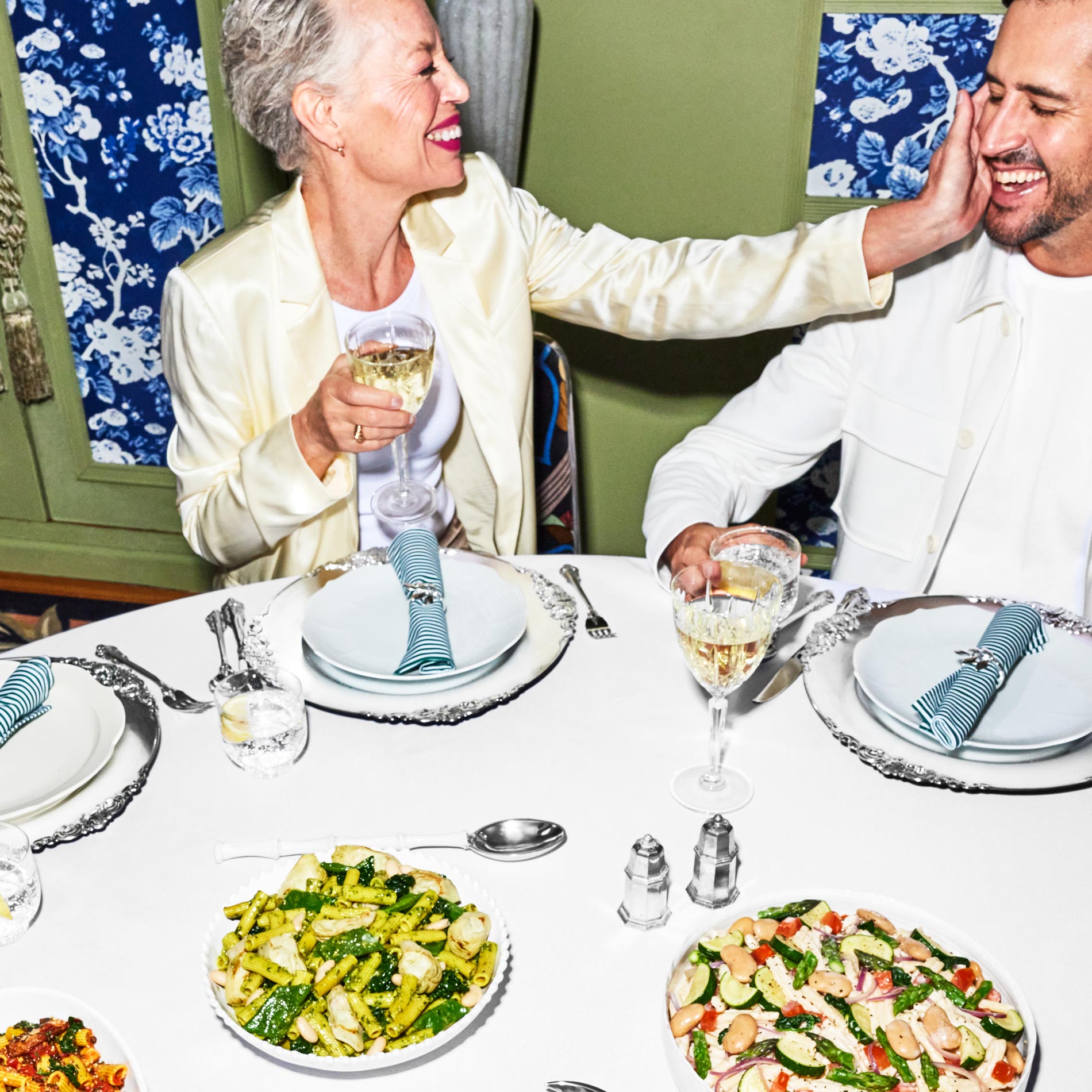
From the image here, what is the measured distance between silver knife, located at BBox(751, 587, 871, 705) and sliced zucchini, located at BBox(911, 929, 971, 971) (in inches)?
→ 15.5

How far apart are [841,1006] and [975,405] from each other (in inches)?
45.5

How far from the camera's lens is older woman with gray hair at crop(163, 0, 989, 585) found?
1.80m

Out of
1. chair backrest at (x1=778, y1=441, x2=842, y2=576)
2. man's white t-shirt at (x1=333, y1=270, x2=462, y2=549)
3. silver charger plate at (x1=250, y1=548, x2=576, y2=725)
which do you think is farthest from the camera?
chair backrest at (x1=778, y1=441, x2=842, y2=576)

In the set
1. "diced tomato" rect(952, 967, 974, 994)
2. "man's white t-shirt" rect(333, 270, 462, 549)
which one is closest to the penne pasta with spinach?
"diced tomato" rect(952, 967, 974, 994)

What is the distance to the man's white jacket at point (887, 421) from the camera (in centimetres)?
182

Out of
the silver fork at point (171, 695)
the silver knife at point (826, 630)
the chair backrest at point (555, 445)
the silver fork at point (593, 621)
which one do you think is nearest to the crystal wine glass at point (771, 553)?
the silver knife at point (826, 630)

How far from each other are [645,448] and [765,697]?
188 cm

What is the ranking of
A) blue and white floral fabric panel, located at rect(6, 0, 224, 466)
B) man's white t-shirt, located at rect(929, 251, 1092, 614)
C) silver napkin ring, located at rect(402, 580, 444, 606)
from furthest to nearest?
blue and white floral fabric panel, located at rect(6, 0, 224, 466), man's white t-shirt, located at rect(929, 251, 1092, 614), silver napkin ring, located at rect(402, 580, 444, 606)

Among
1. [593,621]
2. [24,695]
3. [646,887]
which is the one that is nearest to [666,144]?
[593,621]

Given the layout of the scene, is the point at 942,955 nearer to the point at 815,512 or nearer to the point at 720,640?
the point at 720,640

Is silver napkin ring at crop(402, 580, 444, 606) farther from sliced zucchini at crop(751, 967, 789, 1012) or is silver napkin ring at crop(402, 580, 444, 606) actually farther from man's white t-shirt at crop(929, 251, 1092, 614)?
man's white t-shirt at crop(929, 251, 1092, 614)

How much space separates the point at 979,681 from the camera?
4.12 ft

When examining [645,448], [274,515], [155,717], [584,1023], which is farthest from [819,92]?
[584,1023]

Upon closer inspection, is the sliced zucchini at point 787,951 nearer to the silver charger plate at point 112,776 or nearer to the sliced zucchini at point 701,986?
the sliced zucchini at point 701,986
